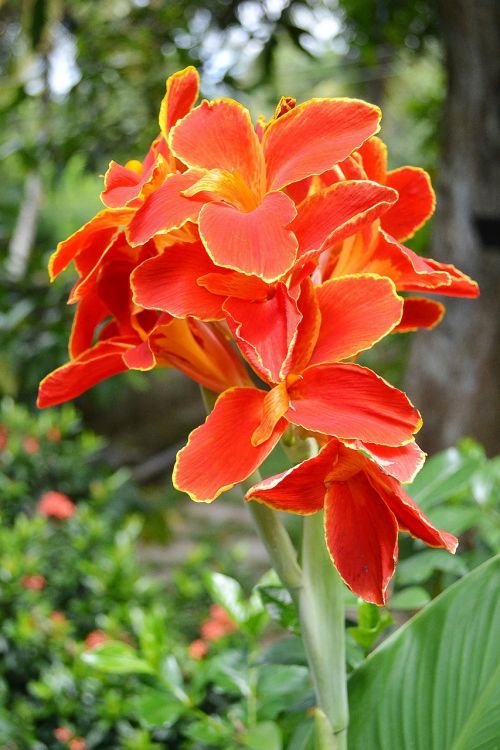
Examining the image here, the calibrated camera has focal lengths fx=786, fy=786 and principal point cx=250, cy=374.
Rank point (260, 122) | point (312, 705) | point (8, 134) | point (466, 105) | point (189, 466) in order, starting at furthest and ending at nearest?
point (8, 134) → point (466, 105) → point (312, 705) → point (260, 122) → point (189, 466)

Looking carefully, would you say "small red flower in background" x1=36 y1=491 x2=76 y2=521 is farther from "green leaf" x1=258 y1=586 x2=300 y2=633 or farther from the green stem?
the green stem

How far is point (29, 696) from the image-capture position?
5.50 feet

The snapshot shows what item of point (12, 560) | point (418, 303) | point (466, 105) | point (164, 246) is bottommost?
point (12, 560)

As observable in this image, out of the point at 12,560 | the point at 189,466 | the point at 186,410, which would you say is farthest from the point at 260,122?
the point at 186,410

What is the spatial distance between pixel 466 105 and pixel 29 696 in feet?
6.14

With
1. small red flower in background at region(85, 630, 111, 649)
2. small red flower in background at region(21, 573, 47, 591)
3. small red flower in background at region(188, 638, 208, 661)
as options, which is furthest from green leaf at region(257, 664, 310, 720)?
small red flower in background at region(21, 573, 47, 591)

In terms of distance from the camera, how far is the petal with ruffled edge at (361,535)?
0.49 meters

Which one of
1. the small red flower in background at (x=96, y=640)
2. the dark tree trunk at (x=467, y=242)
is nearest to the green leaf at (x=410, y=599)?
the small red flower in background at (x=96, y=640)

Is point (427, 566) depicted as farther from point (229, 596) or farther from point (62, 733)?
point (62, 733)

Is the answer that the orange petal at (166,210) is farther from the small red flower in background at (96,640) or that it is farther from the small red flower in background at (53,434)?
the small red flower in background at (53,434)

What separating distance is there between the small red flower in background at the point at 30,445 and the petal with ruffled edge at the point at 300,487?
2309 millimetres

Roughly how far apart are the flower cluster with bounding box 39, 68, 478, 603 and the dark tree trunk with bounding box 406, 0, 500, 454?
174 cm

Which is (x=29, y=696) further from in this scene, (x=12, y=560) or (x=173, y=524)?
(x=173, y=524)

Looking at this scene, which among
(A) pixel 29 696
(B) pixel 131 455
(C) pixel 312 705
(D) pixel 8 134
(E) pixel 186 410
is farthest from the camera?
(E) pixel 186 410
